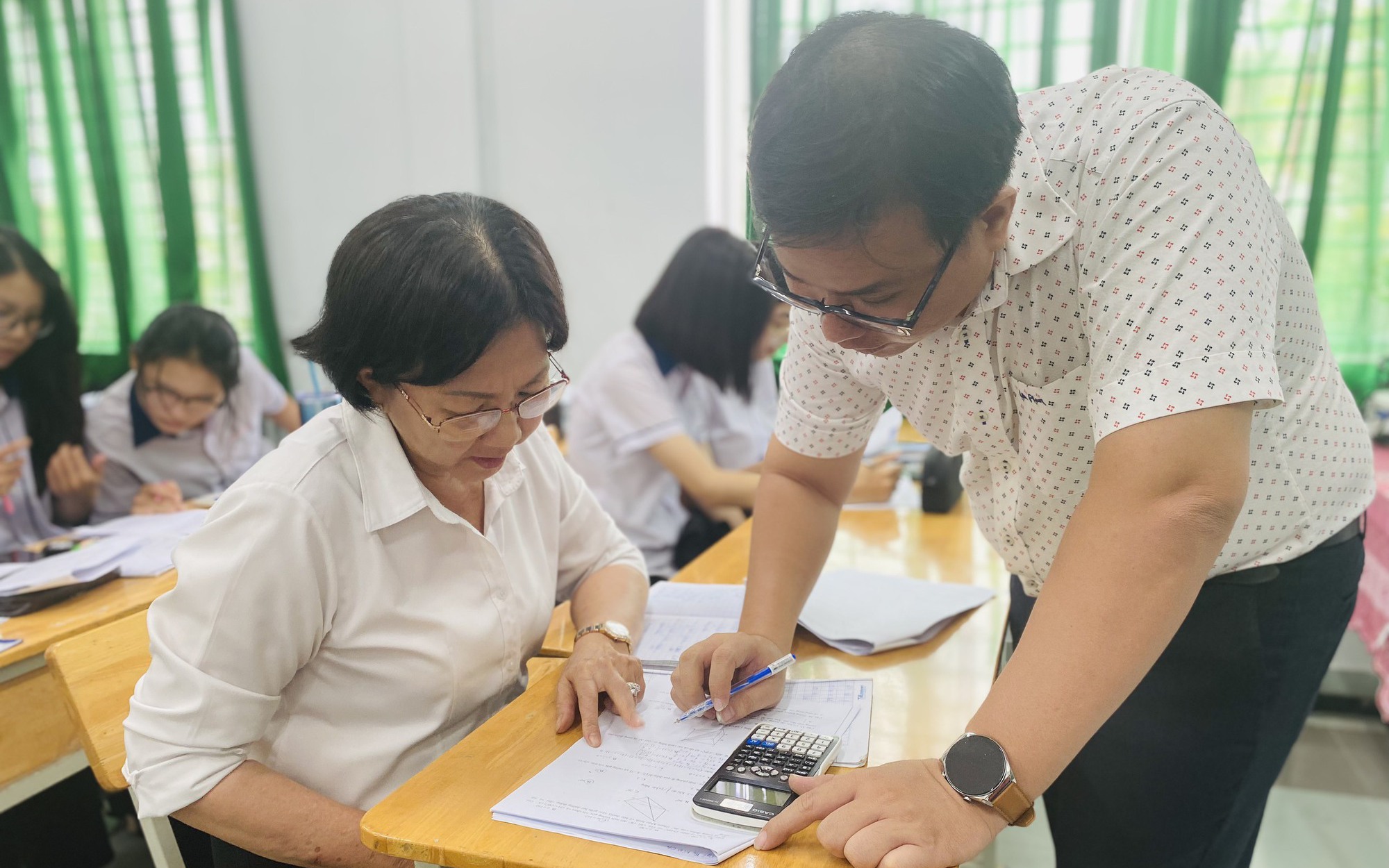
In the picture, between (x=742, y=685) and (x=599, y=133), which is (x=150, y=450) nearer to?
(x=599, y=133)

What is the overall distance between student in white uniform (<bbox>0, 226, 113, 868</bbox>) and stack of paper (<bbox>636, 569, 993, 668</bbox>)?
1.57 metres

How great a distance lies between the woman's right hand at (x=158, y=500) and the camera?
2506 mm

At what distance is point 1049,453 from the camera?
962 millimetres

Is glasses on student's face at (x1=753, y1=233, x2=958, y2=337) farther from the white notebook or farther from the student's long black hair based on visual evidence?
the student's long black hair

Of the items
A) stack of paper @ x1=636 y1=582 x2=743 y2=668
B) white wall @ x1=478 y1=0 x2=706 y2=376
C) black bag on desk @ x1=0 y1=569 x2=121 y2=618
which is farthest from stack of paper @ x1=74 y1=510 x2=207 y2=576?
white wall @ x1=478 y1=0 x2=706 y2=376

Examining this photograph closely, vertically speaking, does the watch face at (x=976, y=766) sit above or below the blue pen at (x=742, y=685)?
above

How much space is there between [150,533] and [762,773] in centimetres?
184

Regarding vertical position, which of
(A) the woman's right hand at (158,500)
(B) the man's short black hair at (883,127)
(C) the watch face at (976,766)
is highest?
(B) the man's short black hair at (883,127)

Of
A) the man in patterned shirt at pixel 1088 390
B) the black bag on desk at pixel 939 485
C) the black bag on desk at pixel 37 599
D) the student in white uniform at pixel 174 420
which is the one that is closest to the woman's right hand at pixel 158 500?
the student in white uniform at pixel 174 420

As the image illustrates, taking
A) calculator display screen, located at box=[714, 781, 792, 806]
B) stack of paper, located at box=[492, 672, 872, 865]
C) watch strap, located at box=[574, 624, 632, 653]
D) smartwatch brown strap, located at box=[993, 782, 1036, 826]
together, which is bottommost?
watch strap, located at box=[574, 624, 632, 653]

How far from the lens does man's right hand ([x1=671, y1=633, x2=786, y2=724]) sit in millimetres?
1018

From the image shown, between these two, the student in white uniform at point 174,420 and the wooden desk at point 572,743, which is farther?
the student in white uniform at point 174,420

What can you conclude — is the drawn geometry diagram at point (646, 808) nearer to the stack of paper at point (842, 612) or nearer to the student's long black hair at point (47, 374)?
the stack of paper at point (842, 612)

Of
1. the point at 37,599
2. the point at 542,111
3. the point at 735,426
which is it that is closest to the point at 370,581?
the point at 37,599
